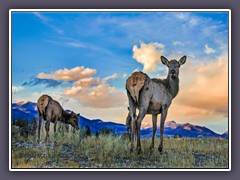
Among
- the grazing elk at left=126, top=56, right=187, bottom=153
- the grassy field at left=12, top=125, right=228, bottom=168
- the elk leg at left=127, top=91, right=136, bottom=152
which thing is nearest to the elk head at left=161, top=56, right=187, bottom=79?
the grazing elk at left=126, top=56, right=187, bottom=153

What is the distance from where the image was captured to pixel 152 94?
5.66 meters

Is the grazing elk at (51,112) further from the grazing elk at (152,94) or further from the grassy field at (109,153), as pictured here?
the grazing elk at (152,94)

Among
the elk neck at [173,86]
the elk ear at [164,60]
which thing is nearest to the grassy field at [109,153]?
the elk neck at [173,86]

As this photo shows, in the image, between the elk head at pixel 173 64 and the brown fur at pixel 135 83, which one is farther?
the elk head at pixel 173 64

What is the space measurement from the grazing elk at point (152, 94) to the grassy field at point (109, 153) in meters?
0.15

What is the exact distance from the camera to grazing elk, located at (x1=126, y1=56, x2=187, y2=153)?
5602 mm

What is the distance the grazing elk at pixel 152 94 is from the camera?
560cm

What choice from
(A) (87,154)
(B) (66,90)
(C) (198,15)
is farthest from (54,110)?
(C) (198,15)

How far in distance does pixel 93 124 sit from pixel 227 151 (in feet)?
5.56

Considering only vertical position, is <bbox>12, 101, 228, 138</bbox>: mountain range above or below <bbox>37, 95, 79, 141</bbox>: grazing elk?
below

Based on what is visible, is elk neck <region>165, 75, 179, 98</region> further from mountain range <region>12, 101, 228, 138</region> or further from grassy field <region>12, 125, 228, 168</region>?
grassy field <region>12, 125, 228, 168</region>

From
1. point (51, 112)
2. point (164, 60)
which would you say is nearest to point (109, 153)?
point (51, 112)

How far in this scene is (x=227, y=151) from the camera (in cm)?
566
